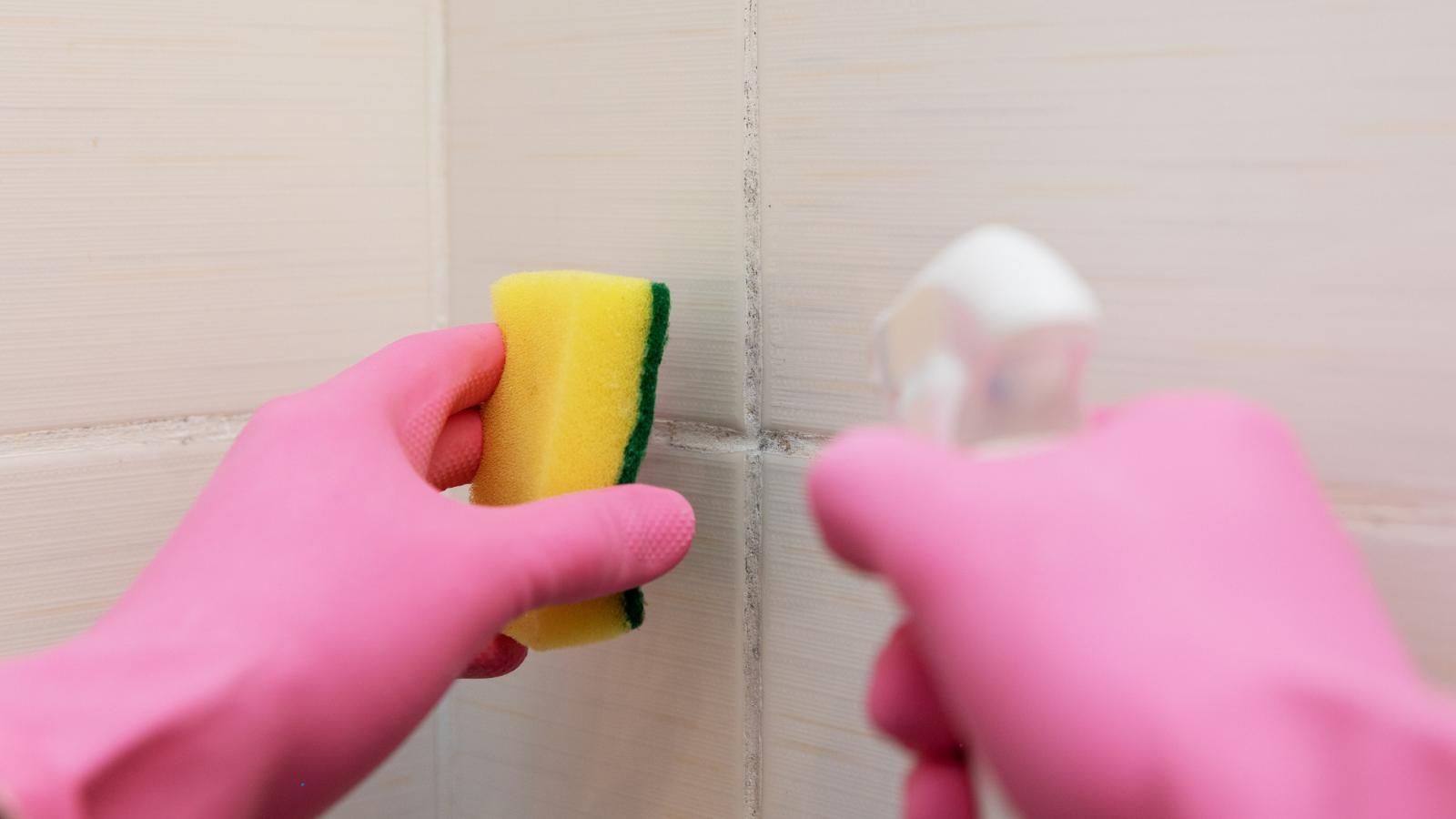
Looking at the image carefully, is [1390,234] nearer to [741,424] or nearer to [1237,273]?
[1237,273]

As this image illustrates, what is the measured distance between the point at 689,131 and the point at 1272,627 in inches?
12.3

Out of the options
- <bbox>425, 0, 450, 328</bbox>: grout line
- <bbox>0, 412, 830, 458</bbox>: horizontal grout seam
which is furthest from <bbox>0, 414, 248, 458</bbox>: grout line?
<bbox>425, 0, 450, 328</bbox>: grout line

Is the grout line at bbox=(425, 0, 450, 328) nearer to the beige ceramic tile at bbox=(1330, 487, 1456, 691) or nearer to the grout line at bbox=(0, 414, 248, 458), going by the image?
the grout line at bbox=(0, 414, 248, 458)

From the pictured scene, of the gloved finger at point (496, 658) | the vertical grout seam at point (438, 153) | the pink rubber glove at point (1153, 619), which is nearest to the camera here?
the pink rubber glove at point (1153, 619)

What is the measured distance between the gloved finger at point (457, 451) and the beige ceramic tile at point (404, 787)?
193mm

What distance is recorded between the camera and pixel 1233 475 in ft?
0.88

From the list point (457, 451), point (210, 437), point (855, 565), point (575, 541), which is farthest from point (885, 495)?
point (210, 437)

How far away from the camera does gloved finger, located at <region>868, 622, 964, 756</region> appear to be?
1.05 ft

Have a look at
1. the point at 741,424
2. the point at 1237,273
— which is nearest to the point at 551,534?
the point at 741,424

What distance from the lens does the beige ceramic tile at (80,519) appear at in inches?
18.9

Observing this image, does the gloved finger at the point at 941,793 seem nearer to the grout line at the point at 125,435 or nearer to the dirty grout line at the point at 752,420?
the dirty grout line at the point at 752,420

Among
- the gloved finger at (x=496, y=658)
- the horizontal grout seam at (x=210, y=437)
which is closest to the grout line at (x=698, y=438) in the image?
the horizontal grout seam at (x=210, y=437)

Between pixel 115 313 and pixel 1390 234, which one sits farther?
pixel 115 313

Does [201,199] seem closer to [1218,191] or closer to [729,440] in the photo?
[729,440]
